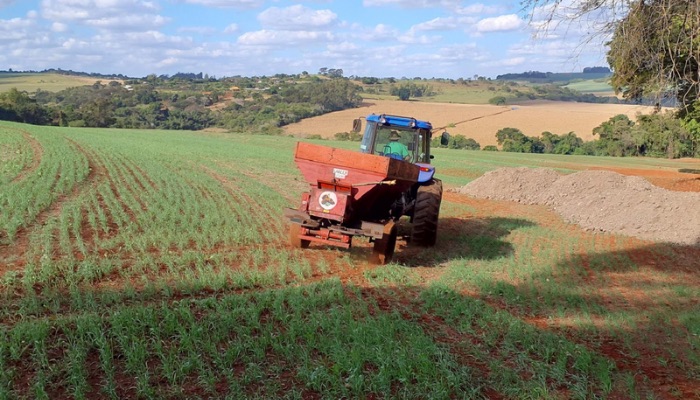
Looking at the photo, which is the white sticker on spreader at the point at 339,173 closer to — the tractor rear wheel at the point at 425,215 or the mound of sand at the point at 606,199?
the tractor rear wheel at the point at 425,215

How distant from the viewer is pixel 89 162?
21906 mm

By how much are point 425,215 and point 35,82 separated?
123 meters

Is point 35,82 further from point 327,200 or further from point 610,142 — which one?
point 327,200

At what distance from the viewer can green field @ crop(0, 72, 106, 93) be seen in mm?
106450

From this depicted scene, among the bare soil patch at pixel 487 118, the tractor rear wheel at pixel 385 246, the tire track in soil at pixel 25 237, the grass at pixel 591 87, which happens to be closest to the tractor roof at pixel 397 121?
the tractor rear wheel at pixel 385 246

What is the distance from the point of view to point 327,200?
30.6 ft

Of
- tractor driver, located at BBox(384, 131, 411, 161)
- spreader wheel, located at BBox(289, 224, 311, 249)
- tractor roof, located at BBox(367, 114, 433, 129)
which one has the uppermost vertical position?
tractor roof, located at BBox(367, 114, 433, 129)

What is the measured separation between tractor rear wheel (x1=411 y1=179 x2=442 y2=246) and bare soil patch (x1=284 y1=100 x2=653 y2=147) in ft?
150

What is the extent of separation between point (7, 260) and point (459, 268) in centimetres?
646

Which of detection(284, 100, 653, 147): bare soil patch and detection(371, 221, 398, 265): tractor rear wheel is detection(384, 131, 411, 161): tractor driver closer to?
detection(371, 221, 398, 265): tractor rear wheel

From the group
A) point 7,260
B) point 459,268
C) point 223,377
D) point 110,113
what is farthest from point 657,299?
point 110,113

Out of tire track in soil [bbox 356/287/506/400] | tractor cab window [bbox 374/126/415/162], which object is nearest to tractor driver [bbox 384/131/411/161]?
tractor cab window [bbox 374/126/415/162]

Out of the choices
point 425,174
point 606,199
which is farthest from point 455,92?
point 425,174

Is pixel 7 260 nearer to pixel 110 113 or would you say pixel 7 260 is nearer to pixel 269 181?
pixel 269 181
